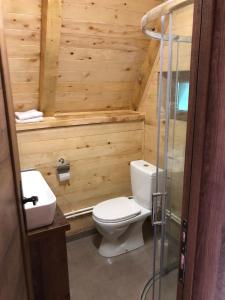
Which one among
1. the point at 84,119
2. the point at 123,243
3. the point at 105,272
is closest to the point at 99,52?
the point at 84,119

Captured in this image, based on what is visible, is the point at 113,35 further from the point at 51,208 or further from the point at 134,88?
the point at 51,208

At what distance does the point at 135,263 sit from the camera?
7.45ft

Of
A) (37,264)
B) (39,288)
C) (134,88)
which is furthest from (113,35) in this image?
(39,288)

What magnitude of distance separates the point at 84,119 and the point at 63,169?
0.54m

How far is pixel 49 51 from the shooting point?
6.26ft

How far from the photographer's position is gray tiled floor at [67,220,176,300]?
193cm

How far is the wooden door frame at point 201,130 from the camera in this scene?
52cm

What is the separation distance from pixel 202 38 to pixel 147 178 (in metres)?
1.84

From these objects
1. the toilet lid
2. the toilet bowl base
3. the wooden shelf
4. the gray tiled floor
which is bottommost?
the gray tiled floor

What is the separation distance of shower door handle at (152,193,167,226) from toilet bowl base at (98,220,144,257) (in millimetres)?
971

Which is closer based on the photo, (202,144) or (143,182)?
(202,144)

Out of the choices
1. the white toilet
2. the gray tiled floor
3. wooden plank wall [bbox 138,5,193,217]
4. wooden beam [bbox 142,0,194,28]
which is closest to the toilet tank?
the white toilet

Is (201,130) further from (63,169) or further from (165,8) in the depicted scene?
(63,169)

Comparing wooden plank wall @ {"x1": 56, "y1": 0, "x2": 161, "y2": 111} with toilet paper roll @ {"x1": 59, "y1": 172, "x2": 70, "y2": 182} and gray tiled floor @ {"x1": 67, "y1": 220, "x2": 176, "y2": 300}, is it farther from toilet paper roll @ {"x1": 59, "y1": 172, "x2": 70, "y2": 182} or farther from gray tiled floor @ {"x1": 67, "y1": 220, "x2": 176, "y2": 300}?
gray tiled floor @ {"x1": 67, "y1": 220, "x2": 176, "y2": 300}
